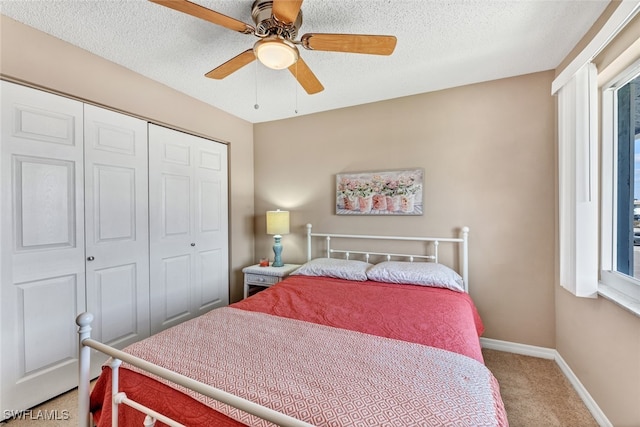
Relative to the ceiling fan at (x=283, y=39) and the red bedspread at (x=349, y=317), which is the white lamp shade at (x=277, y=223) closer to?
the red bedspread at (x=349, y=317)

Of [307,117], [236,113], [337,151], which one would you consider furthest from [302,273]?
[236,113]

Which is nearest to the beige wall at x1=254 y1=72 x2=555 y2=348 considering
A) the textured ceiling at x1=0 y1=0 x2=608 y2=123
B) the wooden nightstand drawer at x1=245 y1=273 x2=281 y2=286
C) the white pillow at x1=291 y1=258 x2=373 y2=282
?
the textured ceiling at x1=0 y1=0 x2=608 y2=123

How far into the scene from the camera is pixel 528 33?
1.86 metres

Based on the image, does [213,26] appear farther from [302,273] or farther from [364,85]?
[302,273]

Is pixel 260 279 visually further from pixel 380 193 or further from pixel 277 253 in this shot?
pixel 380 193

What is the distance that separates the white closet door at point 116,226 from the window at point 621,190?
11.2 ft

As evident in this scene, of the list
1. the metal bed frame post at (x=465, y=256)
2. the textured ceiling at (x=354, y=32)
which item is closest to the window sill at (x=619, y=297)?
the metal bed frame post at (x=465, y=256)

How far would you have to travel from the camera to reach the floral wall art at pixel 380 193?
278cm

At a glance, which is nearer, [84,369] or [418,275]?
[84,369]

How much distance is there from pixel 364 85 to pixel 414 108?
23.3 inches

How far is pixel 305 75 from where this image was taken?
72.8 inches

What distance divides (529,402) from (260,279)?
2.47 metres

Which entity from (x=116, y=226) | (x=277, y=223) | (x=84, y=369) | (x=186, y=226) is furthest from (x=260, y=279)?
(x=84, y=369)

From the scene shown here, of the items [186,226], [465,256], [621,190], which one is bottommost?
[465,256]
